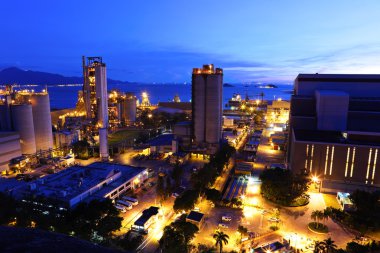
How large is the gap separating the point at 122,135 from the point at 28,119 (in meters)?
19.6

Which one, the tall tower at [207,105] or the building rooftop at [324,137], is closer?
the building rooftop at [324,137]

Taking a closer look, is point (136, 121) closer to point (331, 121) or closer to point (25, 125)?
point (25, 125)

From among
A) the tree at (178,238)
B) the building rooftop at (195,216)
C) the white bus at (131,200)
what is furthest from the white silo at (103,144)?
the tree at (178,238)

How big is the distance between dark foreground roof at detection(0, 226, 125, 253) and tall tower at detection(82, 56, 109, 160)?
172 ft

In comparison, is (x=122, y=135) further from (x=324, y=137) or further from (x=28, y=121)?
(x=324, y=137)

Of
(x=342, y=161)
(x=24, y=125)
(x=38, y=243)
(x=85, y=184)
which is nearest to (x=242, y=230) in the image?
(x=85, y=184)

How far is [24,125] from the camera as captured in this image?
4228 cm

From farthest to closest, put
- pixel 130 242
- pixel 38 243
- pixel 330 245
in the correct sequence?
pixel 130 242
pixel 330 245
pixel 38 243

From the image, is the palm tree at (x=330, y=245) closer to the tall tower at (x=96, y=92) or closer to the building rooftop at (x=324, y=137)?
the building rooftop at (x=324, y=137)

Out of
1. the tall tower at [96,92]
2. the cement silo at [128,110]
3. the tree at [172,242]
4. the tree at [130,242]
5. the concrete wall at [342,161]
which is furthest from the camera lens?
the cement silo at [128,110]

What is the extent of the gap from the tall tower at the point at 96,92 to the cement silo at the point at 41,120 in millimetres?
13647

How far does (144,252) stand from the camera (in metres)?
21.2

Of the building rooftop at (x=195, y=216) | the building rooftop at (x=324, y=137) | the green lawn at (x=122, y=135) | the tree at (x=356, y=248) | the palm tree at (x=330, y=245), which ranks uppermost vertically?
the building rooftop at (x=324, y=137)

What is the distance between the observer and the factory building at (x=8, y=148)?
123ft
